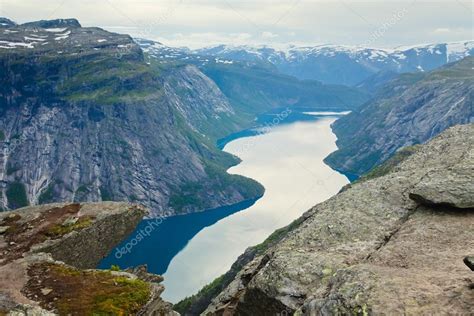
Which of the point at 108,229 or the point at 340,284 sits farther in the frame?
the point at 108,229

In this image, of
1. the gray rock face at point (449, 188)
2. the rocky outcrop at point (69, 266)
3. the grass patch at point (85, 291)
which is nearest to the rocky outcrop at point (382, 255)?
the gray rock face at point (449, 188)

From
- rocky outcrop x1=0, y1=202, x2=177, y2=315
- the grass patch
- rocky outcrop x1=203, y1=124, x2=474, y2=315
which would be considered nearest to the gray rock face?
→ rocky outcrop x1=203, y1=124, x2=474, y2=315

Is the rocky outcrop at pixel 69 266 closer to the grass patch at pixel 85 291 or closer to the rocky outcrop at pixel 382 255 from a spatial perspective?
the grass patch at pixel 85 291

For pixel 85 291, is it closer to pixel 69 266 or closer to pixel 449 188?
pixel 69 266

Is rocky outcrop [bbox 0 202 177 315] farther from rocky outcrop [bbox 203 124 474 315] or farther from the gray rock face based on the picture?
the gray rock face

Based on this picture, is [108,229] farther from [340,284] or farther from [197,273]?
[197,273]

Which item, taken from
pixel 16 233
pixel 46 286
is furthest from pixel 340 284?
pixel 16 233
